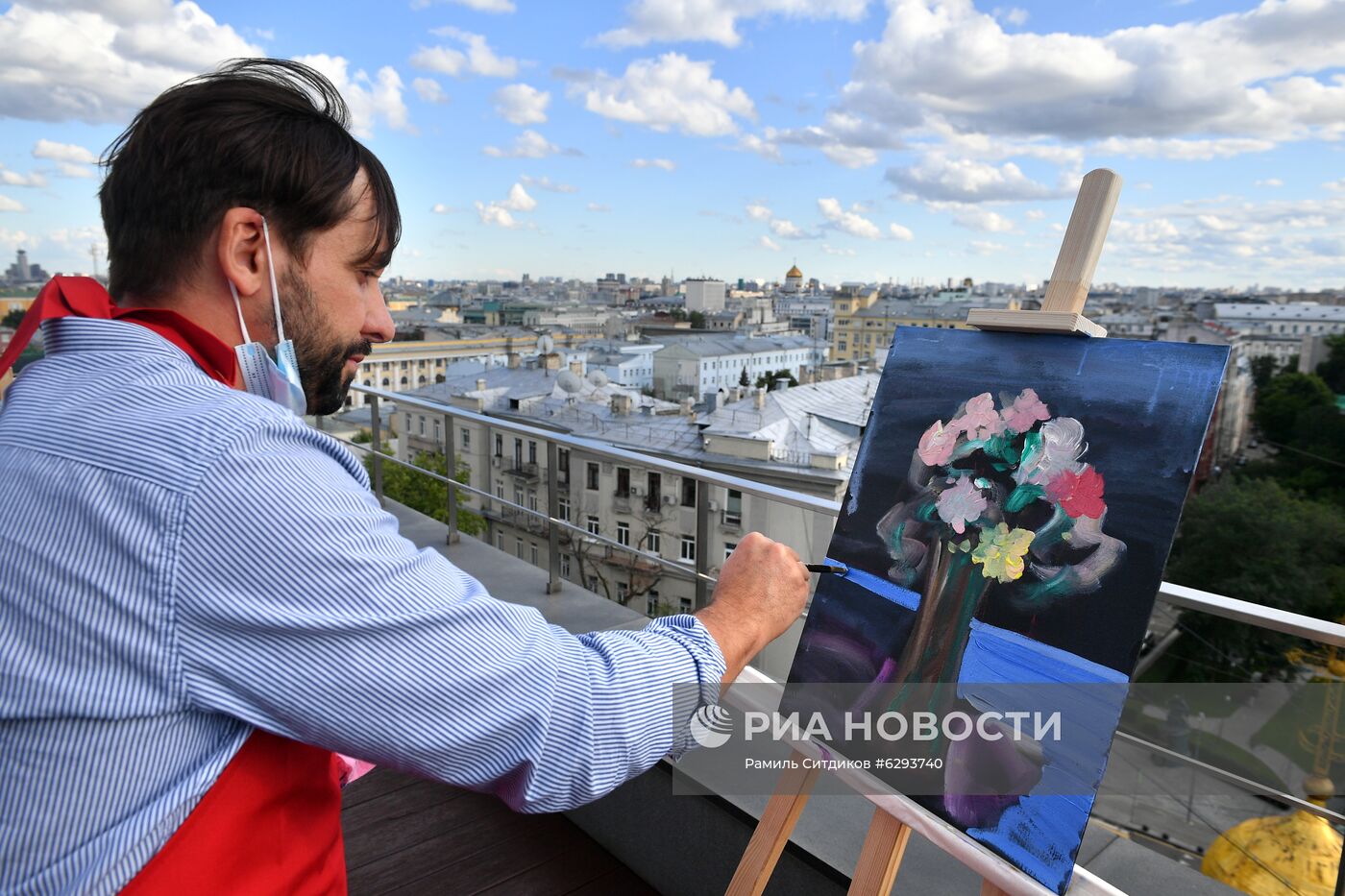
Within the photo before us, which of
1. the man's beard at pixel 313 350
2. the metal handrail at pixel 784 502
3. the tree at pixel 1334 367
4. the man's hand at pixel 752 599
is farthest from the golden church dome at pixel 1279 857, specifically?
the tree at pixel 1334 367

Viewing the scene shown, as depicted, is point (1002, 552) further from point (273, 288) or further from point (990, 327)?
point (273, 288)

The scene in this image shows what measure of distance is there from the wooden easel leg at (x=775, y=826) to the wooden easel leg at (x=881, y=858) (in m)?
0.14

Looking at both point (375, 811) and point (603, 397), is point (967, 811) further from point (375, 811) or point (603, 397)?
point (603, 397)

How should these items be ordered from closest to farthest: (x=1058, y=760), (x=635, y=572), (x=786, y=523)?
→ 1. (x=1058, y=760)
2. (x=786, y=523)
3. (x=635, y=572)

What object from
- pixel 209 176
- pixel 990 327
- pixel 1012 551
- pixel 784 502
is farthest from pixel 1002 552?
pixel 209 176

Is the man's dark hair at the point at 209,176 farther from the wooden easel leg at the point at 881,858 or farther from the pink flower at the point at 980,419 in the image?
the wooden easel leg at the point at 881,858

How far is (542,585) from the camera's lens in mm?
3359

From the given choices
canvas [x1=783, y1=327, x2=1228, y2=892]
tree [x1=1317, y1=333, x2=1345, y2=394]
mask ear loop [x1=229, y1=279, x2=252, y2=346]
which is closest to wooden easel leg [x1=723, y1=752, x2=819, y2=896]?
canvas [x1=783, y1=327, x2=1228, y2=892]

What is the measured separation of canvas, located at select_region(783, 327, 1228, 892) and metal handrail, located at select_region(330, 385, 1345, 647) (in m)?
0.14

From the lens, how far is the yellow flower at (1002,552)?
1.31m

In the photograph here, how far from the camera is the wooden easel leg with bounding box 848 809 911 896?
1.28 meters

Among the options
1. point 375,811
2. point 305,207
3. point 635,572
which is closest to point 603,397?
point 635,572

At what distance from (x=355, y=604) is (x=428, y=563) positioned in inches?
3.0

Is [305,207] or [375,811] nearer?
[305,207]
